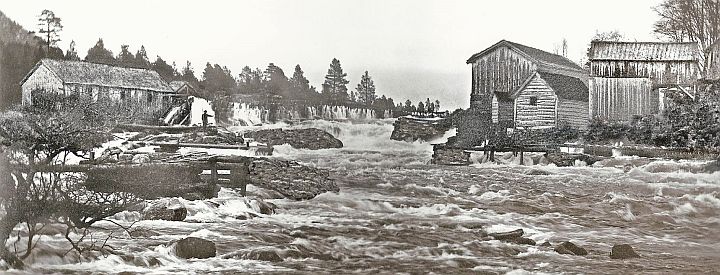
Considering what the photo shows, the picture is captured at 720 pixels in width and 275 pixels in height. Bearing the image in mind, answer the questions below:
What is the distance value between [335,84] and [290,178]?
468 mm

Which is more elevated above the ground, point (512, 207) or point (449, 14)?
point (449, 14)

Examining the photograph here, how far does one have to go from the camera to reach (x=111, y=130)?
3064mm

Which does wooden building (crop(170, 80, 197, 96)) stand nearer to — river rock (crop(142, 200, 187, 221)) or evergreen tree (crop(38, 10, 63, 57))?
river rock (crop(142, 200, 187, 221))

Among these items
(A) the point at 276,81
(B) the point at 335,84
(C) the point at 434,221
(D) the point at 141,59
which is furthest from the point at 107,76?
(C) the point at 434,221

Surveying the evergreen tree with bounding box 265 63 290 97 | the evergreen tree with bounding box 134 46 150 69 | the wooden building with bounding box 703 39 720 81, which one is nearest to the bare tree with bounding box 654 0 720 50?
the wooden building with bounding box 703 39 720 81

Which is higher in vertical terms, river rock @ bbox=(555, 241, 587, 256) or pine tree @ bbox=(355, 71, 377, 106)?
pine tree @ bbox=(355, 71, 377, 106)

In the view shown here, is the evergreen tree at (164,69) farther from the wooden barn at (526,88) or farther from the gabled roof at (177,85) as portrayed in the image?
the wooden barn at (526,88)

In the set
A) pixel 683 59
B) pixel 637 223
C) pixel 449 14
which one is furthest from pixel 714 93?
pixel 449 14

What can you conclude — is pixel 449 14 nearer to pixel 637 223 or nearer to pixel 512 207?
pixel 512 207

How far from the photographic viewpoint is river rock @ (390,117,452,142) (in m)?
2.96

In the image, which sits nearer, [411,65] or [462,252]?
[462,252]

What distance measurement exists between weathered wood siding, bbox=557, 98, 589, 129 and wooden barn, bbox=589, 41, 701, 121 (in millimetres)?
40

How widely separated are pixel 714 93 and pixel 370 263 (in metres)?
1.76

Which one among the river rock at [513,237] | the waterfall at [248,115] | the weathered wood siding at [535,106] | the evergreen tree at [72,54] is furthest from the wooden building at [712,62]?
the evergreen tree at [72,54]
